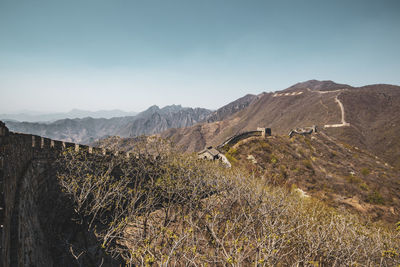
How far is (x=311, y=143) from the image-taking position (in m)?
47.2

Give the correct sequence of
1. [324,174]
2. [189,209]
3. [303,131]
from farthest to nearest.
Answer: [303,131], [324,174], [189,209]

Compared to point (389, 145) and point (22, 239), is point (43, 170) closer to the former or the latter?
point (22, 239)

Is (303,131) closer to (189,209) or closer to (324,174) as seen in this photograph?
(324,174)

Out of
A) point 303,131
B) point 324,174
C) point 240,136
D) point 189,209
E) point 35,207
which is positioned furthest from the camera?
point 303,131

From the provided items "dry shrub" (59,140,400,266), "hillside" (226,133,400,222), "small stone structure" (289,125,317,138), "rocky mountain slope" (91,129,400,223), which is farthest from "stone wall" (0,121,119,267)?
"small stone structure" (289,125,317,138)

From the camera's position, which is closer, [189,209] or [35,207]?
[35,207]

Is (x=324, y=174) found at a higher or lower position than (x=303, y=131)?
lower

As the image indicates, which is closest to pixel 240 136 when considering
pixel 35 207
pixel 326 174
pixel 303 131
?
pixel 326 174

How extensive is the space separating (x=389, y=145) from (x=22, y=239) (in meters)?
99.0

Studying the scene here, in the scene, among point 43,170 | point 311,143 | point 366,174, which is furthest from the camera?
point 311,143

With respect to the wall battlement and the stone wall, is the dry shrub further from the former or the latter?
the wall battlement

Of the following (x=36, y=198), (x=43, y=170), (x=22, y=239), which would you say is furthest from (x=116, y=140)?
(x=22, y=239)

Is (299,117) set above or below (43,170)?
above

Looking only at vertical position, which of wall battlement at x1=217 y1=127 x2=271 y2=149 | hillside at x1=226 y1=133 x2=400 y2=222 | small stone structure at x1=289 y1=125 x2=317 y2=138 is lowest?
hillside at x1=226 y1=133 x2=400 y2=222
